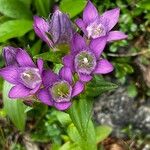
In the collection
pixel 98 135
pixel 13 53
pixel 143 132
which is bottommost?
pixel 143 132

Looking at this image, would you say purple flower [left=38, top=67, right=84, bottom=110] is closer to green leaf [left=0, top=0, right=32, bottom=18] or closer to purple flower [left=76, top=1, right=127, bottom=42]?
purple flower [left=76, top=1, right=127, bottom=42]

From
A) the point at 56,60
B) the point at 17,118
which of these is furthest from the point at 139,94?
the point at 56,60

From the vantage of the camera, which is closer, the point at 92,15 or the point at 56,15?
the point at 56,15

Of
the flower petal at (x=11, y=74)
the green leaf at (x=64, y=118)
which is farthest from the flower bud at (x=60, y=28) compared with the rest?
the green leaf at (x=64, y=118)

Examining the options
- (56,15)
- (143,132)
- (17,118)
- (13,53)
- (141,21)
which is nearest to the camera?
(56,15)


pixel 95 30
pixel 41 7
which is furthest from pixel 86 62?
pixel 41 7

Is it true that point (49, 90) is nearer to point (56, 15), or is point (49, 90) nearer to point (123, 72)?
point (56, 15)

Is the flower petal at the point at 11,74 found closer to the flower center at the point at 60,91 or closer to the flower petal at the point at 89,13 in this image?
the flower center at the point at 60,91
